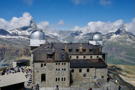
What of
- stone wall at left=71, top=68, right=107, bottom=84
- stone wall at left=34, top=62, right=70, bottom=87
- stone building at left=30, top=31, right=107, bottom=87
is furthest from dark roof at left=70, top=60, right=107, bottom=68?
stone wall at left=34, top=62, right=70, bottom=87

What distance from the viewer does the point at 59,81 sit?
72500mm

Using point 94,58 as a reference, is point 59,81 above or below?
below

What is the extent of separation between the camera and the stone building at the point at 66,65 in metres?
71.6

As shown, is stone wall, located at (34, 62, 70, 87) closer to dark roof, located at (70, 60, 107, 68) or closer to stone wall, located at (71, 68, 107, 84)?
stone wall, located at (71, 68, 107, 84)

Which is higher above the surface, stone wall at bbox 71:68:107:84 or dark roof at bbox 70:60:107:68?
dark roof at bbox 70:60:107:68

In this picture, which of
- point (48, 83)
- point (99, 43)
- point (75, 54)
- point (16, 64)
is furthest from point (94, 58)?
point (16, 64)

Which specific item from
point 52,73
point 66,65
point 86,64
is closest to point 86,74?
point 86,64

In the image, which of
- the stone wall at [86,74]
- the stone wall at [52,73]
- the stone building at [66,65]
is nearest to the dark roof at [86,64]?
the stone building at [66,65]

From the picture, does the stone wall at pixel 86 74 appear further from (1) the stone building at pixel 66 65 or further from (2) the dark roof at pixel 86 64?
(2) the dark roof at pixel 86 64

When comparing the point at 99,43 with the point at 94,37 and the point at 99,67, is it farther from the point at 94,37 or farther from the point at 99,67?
the point at 99,67

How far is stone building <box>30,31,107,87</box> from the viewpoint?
7162 cm

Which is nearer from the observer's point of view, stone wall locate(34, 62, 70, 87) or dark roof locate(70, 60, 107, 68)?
stone wall locate(34, 62, 70, 87)

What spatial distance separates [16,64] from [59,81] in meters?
37.8

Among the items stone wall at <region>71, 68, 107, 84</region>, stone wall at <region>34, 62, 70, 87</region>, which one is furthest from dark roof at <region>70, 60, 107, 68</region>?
stone wall at <region>34, 62, 70, 87</region>
